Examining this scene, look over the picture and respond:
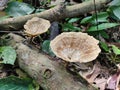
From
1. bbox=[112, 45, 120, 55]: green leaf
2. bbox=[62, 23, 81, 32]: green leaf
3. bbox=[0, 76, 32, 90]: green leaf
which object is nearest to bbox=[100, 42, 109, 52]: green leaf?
bbox=[112, 45, 120, 55]: green leaf

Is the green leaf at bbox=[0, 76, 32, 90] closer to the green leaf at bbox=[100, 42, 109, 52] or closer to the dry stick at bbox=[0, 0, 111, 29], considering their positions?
the dry stick at bbox=[0, 0, 111, 29]

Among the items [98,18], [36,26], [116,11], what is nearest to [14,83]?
[36,26]

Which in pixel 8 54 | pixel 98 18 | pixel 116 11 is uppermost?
pixel 116 11

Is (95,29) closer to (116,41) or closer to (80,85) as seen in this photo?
(116,41)

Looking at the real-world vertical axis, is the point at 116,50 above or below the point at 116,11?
below

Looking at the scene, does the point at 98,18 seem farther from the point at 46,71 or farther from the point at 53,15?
the point at 46,71

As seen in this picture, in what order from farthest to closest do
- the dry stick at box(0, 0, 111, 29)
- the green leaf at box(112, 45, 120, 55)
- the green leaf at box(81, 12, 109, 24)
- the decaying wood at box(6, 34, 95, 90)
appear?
the green leaf at box(81, 12, 109, 24)
the dry stick at box(0, 0, 111, 29)
the green leaf at box(112, 45, 120, 55)
the decaying wood at box(6, 34, 95, 90)

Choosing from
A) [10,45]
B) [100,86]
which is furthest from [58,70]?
Answer: [10,45]
